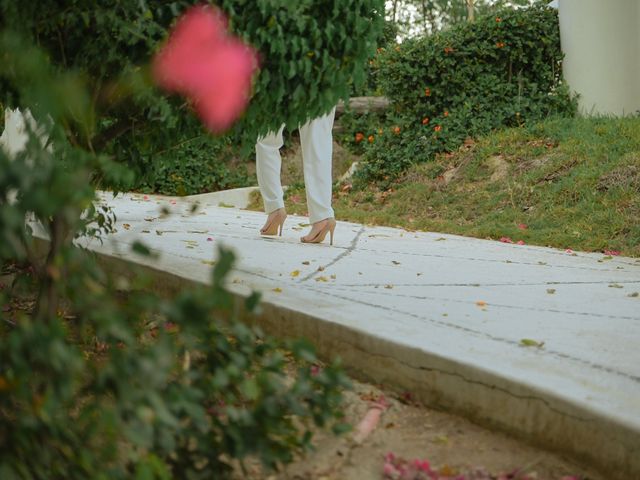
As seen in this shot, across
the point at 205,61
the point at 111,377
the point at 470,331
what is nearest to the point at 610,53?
the point at 470,331

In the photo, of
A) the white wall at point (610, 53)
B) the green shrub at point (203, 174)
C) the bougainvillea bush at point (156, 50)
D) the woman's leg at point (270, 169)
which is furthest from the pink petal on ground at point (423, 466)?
the green shrub at point (203, 174)

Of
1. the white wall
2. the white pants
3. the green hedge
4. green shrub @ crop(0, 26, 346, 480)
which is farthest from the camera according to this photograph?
the green hedge

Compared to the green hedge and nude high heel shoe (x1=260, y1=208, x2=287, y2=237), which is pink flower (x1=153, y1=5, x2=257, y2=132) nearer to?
nude high heel shoe (x1=260, y1=208, x2=287, y2=237)

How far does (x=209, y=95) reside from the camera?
7.48 feet

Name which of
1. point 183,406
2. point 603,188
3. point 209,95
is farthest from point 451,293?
point 603,188

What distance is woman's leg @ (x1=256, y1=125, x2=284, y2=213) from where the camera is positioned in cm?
473

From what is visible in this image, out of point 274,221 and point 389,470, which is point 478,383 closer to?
point 389,470

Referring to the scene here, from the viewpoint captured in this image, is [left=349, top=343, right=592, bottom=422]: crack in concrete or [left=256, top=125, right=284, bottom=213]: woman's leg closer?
[left=349, top=343, right=592, bottom=422]: crack in concrete

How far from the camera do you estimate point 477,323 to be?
252cm

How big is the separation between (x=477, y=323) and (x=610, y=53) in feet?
23.3

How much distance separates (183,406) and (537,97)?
27.1ft

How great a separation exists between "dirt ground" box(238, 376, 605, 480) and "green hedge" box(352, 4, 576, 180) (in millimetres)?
6889

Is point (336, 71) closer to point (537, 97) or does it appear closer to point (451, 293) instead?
point (451, 293)

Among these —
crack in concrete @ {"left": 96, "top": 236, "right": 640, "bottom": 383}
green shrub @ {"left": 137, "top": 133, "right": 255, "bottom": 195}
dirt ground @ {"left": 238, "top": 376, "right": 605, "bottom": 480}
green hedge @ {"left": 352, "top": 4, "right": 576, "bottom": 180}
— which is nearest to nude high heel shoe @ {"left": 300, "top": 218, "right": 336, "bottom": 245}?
crack in concrete @ {"left": 96, "top": 236, "right": 640, "bottom": 383}
